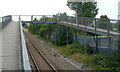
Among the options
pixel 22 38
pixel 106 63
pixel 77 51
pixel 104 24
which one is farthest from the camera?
pixel 77 51

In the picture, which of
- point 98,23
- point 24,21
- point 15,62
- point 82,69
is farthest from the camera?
point 24,21

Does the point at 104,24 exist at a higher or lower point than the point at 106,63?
higher

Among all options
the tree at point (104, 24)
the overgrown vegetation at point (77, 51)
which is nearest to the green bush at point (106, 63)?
the overgrown vegetation at point (77, 51)

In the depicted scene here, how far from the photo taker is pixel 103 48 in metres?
24.5

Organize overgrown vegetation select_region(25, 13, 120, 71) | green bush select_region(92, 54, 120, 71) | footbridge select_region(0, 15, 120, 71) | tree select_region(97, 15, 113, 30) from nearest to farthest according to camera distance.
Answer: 1. footbridge select_region(0, 15, 120, 71)
2. green bush select_region(92, 54, 120, 71)
3. tree select_region(97, 15, 113, 30)
4. overgrown vegetation select_region(25, 13, 120, 71)

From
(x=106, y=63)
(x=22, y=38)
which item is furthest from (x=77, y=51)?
(x=22, y=38)

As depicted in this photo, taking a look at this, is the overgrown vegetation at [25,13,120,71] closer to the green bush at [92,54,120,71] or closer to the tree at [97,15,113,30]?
the green bush at [92,54,120,71]

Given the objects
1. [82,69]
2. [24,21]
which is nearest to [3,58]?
[82,69]

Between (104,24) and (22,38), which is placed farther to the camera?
(104,24)

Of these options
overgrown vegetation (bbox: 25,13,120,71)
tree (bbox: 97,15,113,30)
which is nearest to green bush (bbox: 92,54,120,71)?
overgrown vegetation (bbox: 25,13,120,71)

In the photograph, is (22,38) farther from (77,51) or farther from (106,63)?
(77,51)

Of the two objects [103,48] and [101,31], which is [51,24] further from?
[101,31]

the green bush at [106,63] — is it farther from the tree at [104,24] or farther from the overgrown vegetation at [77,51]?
the tree at [104,24]

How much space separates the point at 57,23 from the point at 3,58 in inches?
1088
